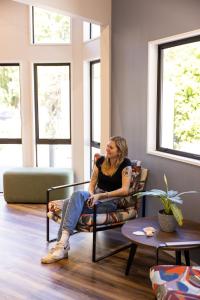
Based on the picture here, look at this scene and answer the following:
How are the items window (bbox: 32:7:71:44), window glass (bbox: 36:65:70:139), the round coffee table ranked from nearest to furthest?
the round coffee table
window (bbox: 32:7:71:44)
window glass (bbox: 36:65:70:139)

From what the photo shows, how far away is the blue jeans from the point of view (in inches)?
127

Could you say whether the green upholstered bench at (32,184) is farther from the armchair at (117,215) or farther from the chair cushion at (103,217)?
the chair cushion at (103,217)

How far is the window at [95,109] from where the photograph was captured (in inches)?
200

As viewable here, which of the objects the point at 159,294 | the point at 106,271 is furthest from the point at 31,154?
the point at 159,294

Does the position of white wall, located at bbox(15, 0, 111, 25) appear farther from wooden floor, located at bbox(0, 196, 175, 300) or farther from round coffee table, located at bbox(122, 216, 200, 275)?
wooden floor, located at bbox(0, 196, 175, 300)

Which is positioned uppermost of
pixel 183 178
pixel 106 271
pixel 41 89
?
pixel 41 89

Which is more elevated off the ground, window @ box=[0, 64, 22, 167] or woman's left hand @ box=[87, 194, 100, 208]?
window @ box=[0, 64, 22, 167]

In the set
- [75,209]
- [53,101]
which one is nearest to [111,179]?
[75,209]

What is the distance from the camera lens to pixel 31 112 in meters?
5.61

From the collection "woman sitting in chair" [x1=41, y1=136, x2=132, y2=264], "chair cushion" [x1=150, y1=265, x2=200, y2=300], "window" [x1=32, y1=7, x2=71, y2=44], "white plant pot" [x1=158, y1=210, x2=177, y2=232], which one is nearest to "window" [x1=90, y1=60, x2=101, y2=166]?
"window" [x1=32, y1=7, x2=71, y2=44]

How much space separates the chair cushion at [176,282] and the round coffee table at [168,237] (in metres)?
0.23

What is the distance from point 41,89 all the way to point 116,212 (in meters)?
2.90

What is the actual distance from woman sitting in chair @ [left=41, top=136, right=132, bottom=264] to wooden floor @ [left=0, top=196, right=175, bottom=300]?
0.57 feet

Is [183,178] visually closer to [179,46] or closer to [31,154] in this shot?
[179,46]
